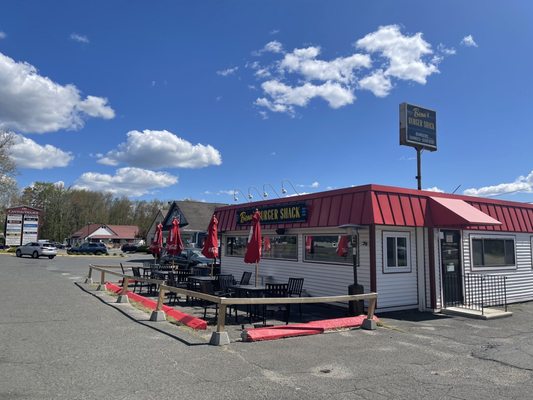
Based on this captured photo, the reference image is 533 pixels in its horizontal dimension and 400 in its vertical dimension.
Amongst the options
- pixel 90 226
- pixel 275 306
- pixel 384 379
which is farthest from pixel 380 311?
pixel 90 226

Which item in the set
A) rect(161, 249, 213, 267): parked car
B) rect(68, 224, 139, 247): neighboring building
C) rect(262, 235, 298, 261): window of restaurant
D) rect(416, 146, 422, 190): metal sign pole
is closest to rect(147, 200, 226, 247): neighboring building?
rect(161, 249, 213, 267): parked car

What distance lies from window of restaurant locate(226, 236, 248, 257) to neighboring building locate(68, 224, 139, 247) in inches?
2971

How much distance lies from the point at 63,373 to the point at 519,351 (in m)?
7.56

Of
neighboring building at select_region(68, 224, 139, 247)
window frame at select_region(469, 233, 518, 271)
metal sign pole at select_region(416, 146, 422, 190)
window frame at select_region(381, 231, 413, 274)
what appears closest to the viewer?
window frame at select_region(381, 231, 413, 274)

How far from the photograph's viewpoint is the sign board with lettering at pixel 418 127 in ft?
55.2

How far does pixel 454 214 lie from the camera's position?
11578mm

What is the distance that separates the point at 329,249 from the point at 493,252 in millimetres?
5768

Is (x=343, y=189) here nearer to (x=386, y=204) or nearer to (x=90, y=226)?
(x=386, y=204)

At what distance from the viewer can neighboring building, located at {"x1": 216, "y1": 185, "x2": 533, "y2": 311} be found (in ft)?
38.1

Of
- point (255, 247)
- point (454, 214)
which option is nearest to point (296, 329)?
point (255, 247)

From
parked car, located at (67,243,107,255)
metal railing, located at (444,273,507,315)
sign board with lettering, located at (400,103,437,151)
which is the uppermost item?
sign board with lettering, located at (400,103,437,151)

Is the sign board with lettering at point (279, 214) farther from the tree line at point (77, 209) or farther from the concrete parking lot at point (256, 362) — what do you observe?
the tree line at point (77, 209)

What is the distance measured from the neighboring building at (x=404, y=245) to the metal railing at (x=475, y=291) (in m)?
0.03

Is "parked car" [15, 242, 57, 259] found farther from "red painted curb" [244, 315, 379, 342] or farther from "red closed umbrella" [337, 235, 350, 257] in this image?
"red painted curb" [244, 315, 379, 342]
